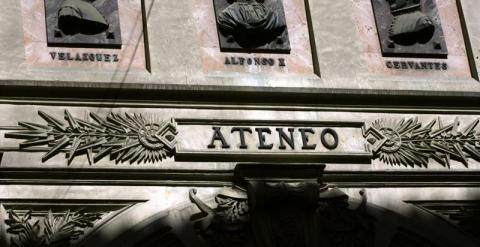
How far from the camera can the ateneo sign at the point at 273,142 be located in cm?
1655

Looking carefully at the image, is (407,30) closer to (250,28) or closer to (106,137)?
(250,28)

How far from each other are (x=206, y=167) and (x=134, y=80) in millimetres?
1495

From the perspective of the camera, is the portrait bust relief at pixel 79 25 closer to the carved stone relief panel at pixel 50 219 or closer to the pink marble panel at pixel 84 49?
the pink marble panel at pixel 84 49

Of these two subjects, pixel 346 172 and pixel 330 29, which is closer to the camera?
pixel 346 172

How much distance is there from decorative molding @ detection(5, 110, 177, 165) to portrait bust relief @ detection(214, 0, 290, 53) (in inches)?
66.6

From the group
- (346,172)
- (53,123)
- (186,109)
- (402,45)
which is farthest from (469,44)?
(53,123)

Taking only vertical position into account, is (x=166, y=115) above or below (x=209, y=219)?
above

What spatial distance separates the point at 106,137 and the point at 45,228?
4.81ft

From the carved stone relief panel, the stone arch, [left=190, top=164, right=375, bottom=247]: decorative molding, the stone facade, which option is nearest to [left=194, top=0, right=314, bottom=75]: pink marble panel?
the stone facade

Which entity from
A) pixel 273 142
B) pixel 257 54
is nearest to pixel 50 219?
pixel 273 142

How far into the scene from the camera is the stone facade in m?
15.9

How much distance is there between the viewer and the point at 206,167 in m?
16.4

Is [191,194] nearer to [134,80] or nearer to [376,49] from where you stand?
[134,80]

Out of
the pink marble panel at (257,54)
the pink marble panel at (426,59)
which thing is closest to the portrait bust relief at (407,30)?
the pink marble panel at (426,59)
